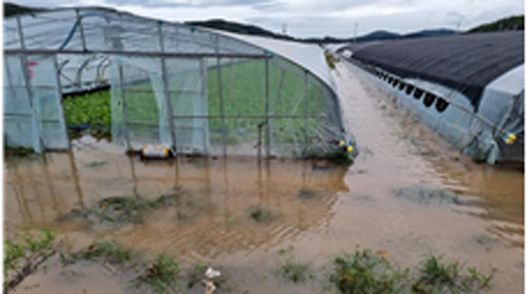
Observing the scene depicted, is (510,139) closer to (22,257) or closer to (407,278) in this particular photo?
(407,278)

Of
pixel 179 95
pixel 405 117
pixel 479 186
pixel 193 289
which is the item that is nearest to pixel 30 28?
pixel 179 95

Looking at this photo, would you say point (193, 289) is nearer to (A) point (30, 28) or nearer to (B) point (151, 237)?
(B) point (151, 237)

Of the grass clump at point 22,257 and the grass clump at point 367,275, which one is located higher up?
the grass clump at point 22,257

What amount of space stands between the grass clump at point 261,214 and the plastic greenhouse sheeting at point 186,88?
2565 mm

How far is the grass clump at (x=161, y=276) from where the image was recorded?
493 cm

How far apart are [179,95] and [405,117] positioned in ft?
30.6

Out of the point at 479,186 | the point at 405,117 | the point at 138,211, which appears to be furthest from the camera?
the point at 405,117

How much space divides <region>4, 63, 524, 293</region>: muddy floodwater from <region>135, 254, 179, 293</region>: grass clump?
0.91 feet

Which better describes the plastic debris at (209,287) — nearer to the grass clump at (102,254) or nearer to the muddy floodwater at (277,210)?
the muddy floodwater at (277,210)

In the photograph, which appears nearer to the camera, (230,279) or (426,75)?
(230,279)

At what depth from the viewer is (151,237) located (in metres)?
6.15

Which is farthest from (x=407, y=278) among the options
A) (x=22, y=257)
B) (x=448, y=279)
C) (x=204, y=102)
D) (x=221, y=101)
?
(x=204, y=102)

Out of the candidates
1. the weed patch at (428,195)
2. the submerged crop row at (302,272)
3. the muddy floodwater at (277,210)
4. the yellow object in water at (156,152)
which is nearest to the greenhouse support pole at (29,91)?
the muddy floodwater at (277,210)

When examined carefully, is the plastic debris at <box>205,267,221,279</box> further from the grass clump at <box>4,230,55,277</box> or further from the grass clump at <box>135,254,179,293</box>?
the grass clump at <box>4,230,55,277</box>
